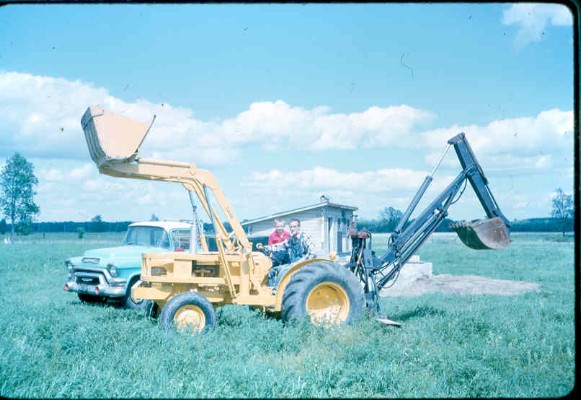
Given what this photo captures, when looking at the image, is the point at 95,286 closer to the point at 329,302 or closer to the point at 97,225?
the point at 329,302

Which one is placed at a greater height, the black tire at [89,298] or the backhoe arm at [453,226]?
the backhoe arm at [453,226]

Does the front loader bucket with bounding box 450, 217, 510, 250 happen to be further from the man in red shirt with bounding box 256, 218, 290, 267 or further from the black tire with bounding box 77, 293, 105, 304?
the black tire with bounding box 77, 293, 105, 304

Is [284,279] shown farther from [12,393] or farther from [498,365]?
[12,393]

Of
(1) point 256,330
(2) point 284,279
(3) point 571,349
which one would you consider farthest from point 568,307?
(1) point 256,330

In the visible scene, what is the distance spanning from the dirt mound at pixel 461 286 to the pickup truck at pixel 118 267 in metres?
6.78

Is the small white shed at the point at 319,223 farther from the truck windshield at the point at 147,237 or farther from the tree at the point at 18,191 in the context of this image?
the tree at the point at 18,191

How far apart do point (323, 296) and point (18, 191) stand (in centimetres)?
6168

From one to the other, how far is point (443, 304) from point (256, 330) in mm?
5787

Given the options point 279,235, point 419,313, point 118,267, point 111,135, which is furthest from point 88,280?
point 419,313

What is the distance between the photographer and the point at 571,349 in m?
6.34

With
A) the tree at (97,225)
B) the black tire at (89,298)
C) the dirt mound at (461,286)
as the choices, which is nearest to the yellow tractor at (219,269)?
the black tire at (89,298)

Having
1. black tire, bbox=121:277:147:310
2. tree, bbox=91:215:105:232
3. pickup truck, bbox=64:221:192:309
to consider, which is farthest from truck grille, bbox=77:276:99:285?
tree, bbox=91:215:105:232

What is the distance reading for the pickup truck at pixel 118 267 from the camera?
35.6 ft

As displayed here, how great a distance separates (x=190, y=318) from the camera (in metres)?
7.36
